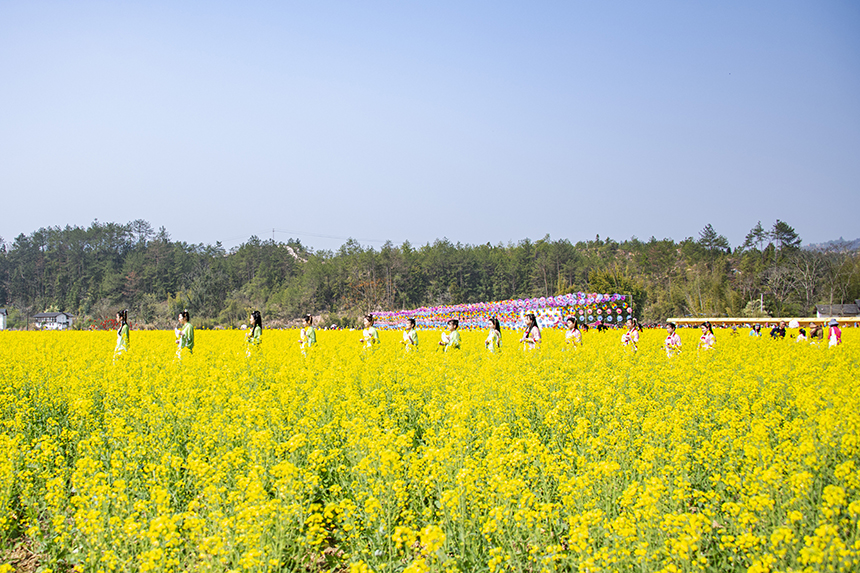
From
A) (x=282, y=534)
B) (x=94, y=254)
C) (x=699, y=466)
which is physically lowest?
(x=699, y=466)

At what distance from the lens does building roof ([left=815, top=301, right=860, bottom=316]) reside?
194 feet

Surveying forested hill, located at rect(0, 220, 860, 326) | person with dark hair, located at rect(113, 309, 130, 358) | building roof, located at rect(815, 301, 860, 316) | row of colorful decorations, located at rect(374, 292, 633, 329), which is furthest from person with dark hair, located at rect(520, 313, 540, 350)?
building roof, located at rect(815, 301, 860, 316)

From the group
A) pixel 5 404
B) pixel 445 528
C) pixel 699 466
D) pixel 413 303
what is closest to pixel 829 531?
pixel 445 528

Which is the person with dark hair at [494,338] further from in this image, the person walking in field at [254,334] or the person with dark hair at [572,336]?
the person walking in field at [254,334]

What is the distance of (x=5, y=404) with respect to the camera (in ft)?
25.1

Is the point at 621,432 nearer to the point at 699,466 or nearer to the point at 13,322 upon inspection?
the point at 699,466

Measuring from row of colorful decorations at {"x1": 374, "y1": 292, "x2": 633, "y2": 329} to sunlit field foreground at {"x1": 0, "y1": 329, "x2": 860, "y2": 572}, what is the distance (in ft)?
69.9

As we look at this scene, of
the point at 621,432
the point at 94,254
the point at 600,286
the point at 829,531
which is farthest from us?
the point at 94,254

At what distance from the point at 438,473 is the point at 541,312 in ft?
88.9

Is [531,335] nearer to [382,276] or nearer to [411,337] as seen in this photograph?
[411,337]

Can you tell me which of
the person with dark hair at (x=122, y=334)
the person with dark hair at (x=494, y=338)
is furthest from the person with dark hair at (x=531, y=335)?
the person with dark hair at (x=122, y=334)

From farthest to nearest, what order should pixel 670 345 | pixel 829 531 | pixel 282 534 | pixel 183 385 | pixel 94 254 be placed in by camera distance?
pixel 94 254 < pixel 670 345 < pixel 183 385 < pixel 282 534 < pixel 829 531

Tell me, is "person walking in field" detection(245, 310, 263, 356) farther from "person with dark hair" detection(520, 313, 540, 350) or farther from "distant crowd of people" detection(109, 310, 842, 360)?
"person with dark hair" detection(520, 313, 540, 350)

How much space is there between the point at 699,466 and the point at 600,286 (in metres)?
58.3
